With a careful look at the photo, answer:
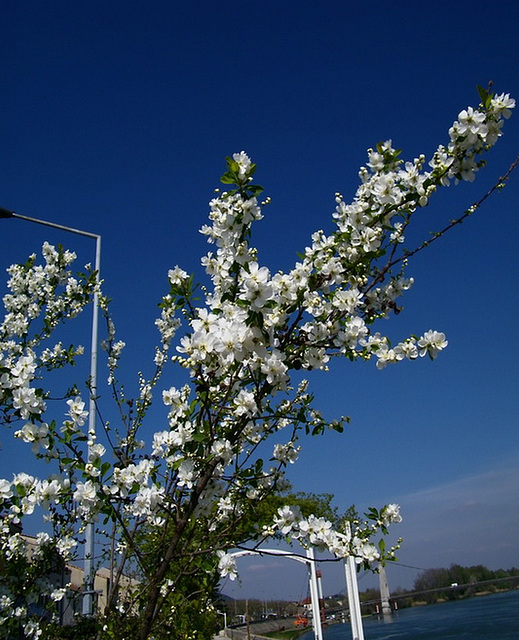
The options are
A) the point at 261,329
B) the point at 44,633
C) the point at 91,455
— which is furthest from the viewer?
the point at 44,633

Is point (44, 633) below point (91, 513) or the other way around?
below

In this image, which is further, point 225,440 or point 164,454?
point 164,454

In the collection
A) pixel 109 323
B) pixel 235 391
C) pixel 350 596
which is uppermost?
pixel 109 323

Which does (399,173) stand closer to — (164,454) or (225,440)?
(225,440)

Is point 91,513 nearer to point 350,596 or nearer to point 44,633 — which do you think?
point 44,633

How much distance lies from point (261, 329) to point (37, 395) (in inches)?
41.6

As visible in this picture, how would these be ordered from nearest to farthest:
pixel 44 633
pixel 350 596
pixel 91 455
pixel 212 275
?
pixel 91 455
pixel 212 275
pixel 44 633
pixel 350 596

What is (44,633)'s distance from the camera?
3.25 meters

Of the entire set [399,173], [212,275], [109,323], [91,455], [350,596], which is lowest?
[350,596]

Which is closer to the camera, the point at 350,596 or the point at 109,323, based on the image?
the point at 109,323

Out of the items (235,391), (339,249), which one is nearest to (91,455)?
(235,391)

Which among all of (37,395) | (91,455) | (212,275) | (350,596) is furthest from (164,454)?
(350,596)

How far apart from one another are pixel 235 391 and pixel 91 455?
580 mm

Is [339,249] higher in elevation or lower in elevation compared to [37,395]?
higher
